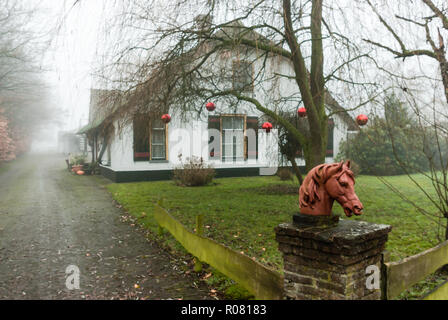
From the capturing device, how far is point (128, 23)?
574 centimetres

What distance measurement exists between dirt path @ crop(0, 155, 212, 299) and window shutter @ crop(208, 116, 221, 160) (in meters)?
8.44

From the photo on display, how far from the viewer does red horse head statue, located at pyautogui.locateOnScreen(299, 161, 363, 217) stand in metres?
2.72

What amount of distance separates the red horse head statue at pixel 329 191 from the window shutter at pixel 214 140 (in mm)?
15412

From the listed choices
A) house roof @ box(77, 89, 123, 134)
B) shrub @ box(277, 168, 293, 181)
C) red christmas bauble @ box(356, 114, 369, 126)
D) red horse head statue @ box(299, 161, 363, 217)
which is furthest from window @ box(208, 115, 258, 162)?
red horse head statue @ box(299, 161, 363, 217)

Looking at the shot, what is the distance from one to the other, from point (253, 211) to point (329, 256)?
22.7ft

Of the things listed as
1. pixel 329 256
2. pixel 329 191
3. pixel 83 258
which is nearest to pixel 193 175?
pixel 83 258

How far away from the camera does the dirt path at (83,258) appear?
4.46 metres

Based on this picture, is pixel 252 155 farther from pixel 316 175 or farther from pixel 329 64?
pixel 316 175

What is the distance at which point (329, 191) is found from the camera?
2.82 meters

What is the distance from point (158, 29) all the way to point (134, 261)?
3916mm

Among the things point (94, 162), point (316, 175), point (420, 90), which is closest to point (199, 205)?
point (420, 90)

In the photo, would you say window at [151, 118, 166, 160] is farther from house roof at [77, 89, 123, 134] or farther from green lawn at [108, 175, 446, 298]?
house roof at [77, 89, 123, 134]

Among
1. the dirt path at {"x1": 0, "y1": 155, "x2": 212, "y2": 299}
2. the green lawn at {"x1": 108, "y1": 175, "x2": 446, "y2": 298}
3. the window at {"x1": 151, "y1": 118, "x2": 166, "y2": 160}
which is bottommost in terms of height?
the dirt path at {"x1": 0, "y1": 155, "x2": 212, "y2": 299}

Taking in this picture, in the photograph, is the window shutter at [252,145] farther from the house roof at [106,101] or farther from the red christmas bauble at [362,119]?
the house roof at [106,101]
